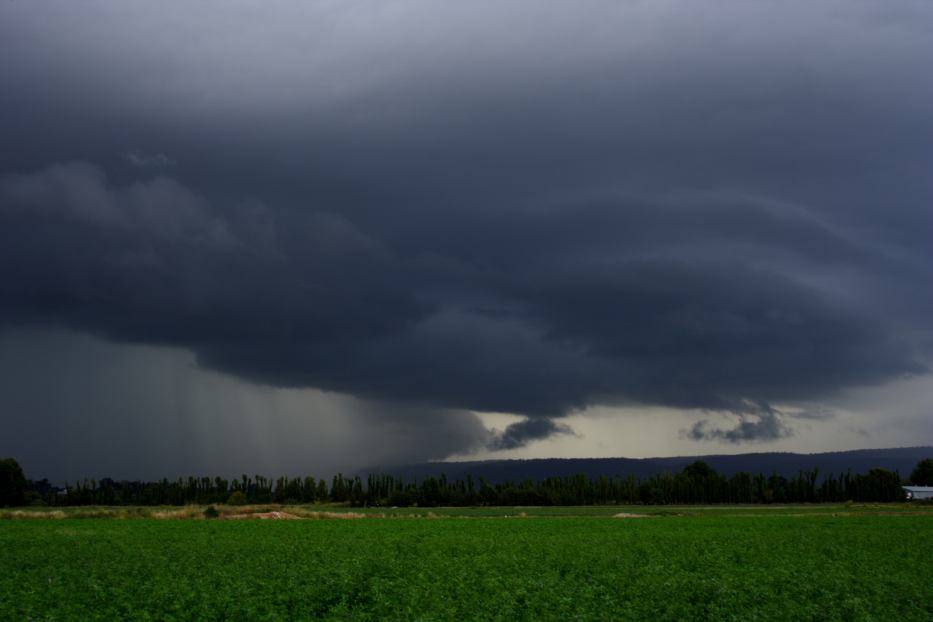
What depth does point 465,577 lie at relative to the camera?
37.2 meters

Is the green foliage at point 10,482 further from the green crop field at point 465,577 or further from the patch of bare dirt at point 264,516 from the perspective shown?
the green crop field at point 465,577

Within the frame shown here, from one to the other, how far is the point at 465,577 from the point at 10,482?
173m

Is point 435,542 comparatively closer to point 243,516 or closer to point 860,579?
point 860,579

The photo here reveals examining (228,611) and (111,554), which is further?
(111,554)

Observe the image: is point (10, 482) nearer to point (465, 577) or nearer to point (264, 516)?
point (264, 516)

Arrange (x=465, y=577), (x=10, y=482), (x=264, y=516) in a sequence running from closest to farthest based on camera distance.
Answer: (x=465, y=577), (x=264, y=516), (x=10, y=482)

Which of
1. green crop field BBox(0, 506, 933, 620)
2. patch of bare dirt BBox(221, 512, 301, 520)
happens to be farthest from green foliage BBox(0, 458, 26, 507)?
green crop field BBox(0, 506, 933, 620)

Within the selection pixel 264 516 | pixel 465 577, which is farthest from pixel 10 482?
pixel 465 577

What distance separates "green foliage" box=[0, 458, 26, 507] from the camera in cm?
17325

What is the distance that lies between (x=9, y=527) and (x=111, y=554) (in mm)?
36324

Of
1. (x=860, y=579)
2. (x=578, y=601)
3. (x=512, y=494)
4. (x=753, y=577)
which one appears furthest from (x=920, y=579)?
(x=512, y=494)

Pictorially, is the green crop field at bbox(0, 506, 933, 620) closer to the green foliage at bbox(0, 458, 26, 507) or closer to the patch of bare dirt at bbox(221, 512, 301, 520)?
the patch of bare dirt at bbox(221, 512, 301, 520)

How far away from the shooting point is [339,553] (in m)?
47.8

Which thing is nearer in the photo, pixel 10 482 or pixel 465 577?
pixel 465 577
